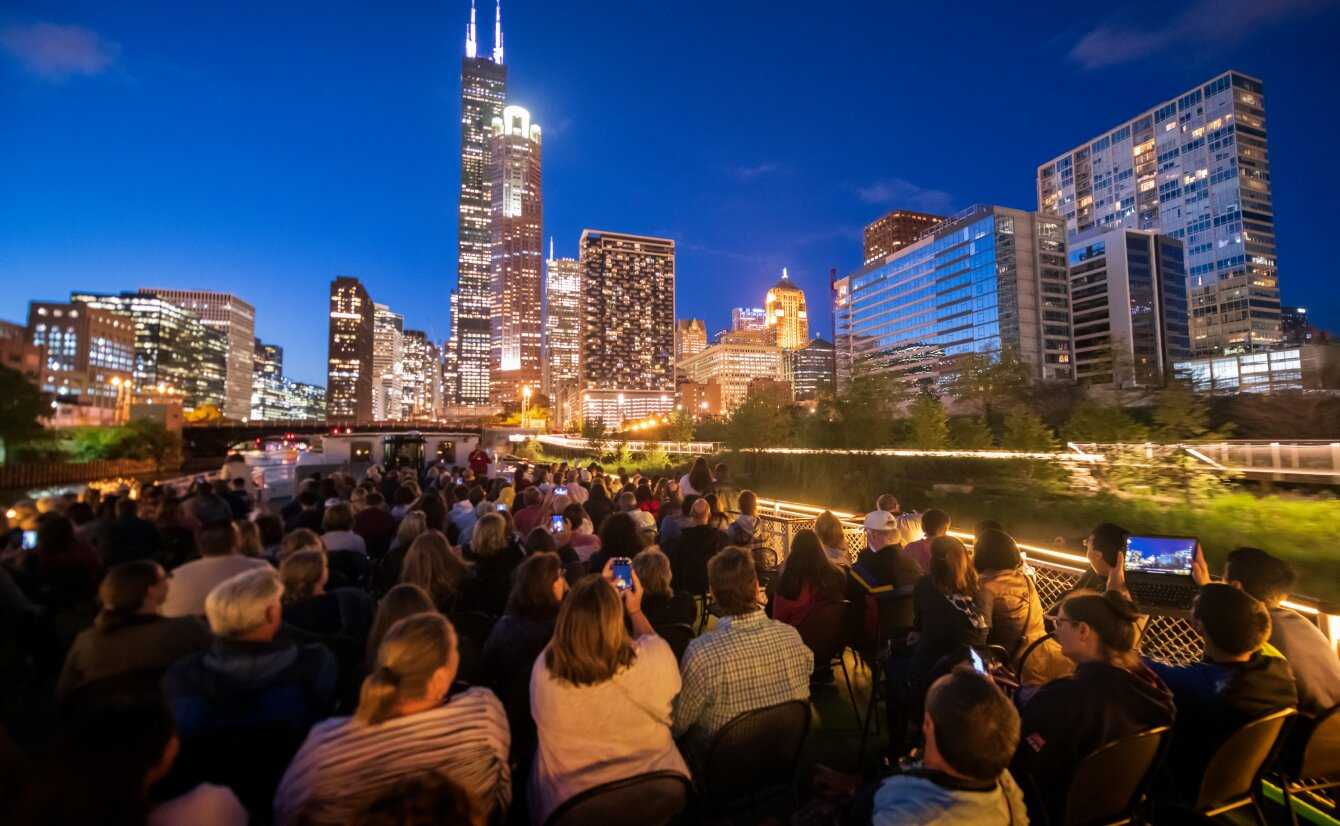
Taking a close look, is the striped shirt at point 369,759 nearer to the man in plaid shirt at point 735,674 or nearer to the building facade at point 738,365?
the man in plaid shirt at point 735,674

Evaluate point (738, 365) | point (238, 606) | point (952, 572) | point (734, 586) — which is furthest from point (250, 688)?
point (738, 365)

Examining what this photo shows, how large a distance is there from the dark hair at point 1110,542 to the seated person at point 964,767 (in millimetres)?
3328

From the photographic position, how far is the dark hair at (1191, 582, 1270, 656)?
280 centimetres

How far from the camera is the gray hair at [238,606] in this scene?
8.66ft

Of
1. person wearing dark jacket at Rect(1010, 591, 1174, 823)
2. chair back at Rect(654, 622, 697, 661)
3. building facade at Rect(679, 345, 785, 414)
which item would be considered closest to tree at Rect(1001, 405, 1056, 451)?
chair back at Rect(654, 622, 697, 661)

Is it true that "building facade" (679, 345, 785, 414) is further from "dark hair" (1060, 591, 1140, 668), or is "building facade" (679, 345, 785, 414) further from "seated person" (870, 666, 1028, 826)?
"seated person" (870, 666, 1028, 826)

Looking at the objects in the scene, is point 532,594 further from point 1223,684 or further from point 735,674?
point 1223,684

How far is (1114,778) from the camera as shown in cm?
243

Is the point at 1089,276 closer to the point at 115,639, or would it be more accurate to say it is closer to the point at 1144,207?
the point at 1144,207

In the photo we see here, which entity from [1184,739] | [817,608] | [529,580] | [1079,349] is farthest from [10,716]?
[1079,349]

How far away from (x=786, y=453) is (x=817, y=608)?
2271 cm

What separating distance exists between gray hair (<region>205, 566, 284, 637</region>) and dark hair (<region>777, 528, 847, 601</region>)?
134 inches

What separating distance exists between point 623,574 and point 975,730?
2461mm

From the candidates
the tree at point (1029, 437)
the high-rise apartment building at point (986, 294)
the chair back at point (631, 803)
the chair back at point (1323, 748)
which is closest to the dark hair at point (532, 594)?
the chair back at point (631, 803)
